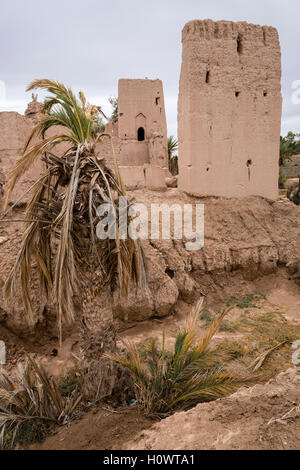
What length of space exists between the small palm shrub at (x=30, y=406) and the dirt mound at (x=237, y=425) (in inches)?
49.5

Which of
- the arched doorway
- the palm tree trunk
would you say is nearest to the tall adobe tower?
the palm tree trunk

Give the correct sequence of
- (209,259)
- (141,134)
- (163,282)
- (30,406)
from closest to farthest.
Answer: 1. (30,406)
2. (163,282)
3. (209,259)
4. (141,134)

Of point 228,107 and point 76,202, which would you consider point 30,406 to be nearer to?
point 76,202

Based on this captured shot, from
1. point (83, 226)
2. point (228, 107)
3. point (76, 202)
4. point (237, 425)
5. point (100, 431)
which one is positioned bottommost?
point (100, 431)

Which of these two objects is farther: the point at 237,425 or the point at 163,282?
the point at 163,282

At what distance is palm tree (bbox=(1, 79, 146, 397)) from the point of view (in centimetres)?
357

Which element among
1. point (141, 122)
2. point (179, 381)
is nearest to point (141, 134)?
point (141, 122)

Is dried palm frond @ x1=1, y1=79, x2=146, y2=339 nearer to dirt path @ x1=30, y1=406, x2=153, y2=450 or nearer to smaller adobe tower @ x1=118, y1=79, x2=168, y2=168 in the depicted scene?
dirt path @ x1=30, y1=406, x2=153, y2=450

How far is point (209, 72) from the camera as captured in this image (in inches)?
319

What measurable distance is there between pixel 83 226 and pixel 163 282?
3.66 meters

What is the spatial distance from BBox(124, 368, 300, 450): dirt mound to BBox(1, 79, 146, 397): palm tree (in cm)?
129

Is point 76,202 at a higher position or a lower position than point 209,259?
Answer: higher

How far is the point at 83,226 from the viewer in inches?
141
